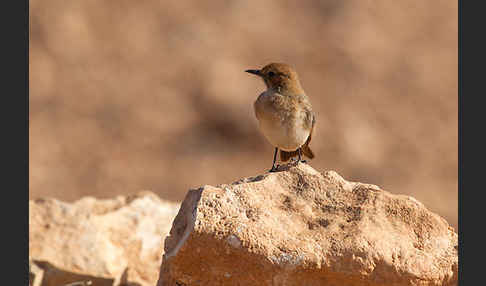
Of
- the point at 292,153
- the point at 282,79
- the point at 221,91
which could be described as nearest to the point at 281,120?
the point at 282,79

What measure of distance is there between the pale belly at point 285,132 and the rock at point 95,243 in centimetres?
151

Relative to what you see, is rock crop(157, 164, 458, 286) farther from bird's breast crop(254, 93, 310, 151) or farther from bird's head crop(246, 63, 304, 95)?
bird's head crop(246, 63, 304, 95)

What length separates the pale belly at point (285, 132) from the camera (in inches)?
264

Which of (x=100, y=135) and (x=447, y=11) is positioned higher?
(x=447, y=11)

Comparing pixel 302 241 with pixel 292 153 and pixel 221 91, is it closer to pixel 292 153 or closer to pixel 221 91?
pixel 292 153

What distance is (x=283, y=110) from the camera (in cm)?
670

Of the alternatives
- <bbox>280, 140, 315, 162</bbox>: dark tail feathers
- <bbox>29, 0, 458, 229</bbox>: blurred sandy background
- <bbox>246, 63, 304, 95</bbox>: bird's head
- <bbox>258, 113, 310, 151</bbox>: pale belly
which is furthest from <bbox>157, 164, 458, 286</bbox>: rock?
<bbox>29, 0, 458, 229</bbox>: blurred sandy background

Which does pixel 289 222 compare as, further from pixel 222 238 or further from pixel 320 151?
pixel 320 151

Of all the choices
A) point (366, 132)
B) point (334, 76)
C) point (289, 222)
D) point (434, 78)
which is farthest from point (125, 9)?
point (289, 222)

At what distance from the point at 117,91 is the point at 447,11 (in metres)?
7.51

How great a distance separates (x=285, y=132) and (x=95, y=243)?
202cm

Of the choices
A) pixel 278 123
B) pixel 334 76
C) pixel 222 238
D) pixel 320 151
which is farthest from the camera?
pixel 334 76

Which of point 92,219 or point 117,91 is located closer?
point 92,219

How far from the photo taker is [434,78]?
51.9ft
